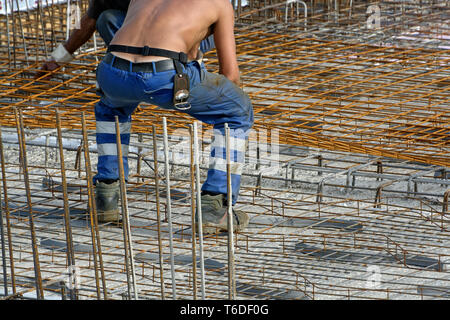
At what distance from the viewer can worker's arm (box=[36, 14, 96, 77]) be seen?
5148mm

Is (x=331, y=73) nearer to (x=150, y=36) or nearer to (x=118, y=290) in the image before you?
(x=150, y=36)

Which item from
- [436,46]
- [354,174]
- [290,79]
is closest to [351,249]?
[354,174]

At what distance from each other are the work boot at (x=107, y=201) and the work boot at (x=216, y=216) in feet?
1.67

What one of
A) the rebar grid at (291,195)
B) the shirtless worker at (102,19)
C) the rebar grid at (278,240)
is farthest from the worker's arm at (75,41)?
the rebar grid at (278,240)

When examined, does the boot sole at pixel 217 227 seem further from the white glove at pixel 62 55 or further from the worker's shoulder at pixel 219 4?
the white glove at pixel 62 55

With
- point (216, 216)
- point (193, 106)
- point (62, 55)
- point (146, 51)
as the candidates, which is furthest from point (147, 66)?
point (62, 55)

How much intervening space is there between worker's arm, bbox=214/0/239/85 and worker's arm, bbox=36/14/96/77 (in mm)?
1146

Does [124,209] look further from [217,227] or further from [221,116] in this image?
[221,116]

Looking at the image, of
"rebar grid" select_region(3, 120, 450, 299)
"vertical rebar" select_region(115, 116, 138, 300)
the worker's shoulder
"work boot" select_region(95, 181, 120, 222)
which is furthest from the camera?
"work boot" select_region(95, 181, 120, 222)

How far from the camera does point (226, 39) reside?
14.0 ft

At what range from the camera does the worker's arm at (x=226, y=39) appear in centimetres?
423

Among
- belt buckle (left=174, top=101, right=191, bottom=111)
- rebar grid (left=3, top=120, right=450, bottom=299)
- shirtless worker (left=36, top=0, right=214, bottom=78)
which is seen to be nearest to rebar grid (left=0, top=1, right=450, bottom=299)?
rebar grid (left=3, top=120, right=450, bottom=299)

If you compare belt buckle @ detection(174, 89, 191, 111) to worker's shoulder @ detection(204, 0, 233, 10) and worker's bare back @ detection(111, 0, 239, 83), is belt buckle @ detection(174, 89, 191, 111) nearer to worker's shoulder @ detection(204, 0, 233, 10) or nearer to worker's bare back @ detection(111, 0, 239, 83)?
worker's bare back @ detection(111, 0, 239, 83)
